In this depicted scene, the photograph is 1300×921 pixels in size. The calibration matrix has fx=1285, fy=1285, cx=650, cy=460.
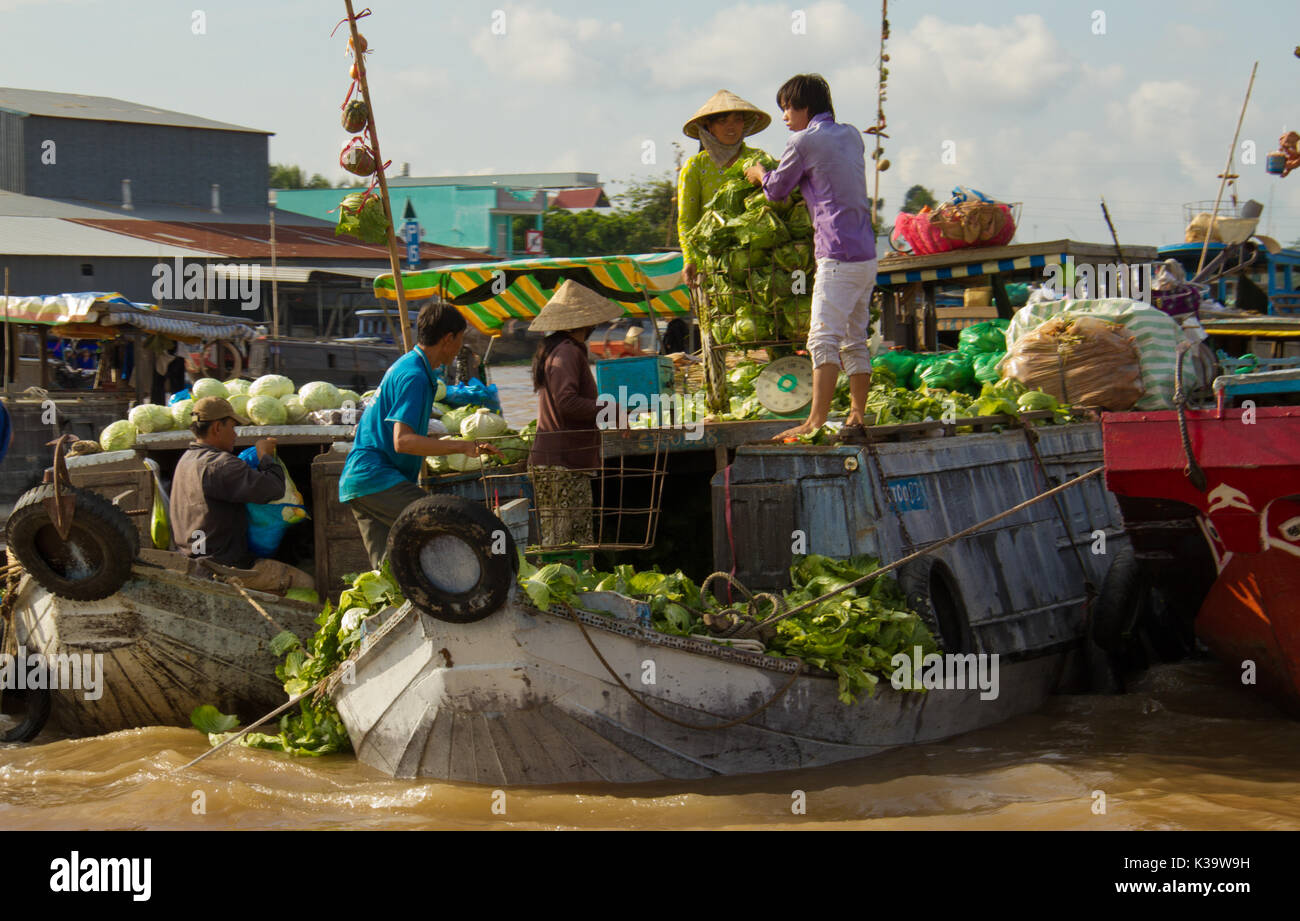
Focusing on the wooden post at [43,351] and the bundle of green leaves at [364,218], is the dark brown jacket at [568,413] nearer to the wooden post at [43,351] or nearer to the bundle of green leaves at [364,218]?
the bundle of green leaves at [364,218]

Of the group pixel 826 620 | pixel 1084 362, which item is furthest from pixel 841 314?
pixel 1084 362

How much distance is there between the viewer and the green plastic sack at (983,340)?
891 cm

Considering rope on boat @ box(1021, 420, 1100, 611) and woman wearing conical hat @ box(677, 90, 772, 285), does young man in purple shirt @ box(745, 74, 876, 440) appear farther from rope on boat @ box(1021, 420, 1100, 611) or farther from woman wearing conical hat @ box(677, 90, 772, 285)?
rope on boat @ box(1021, 420, 1100, 611)

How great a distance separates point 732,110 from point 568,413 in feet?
8.05

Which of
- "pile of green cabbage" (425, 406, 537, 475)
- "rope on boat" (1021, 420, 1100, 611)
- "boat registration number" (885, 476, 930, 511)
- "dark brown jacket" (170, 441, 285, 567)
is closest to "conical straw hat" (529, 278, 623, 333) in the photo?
"pile of green cabbage" (425, 406, 537, 475)

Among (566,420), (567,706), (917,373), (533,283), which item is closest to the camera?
(567,706)

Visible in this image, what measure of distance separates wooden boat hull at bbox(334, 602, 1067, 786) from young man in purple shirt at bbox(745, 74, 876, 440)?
1.41 meters

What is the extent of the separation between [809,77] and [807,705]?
9.82 feet

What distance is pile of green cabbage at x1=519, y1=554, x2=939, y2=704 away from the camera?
17.7ft

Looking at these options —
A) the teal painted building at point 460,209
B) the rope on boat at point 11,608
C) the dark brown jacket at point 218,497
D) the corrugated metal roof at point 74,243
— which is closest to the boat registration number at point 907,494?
the dark brown jacket at point 218,497

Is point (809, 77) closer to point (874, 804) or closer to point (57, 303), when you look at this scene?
point (874, 804)

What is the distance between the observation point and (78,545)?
6129 mm

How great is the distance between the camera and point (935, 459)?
6727 mm

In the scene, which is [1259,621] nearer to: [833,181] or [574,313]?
[833,181]
